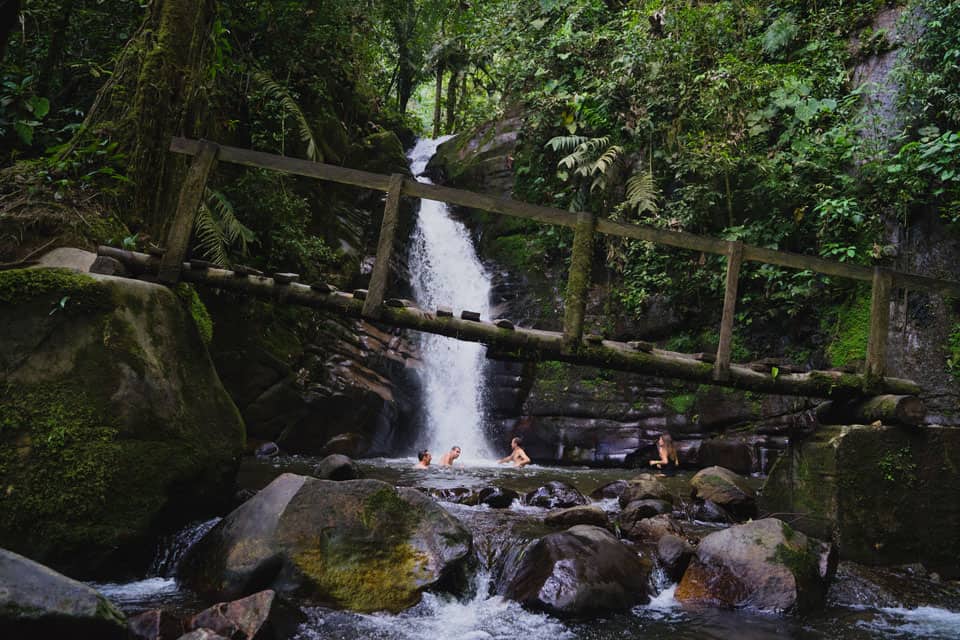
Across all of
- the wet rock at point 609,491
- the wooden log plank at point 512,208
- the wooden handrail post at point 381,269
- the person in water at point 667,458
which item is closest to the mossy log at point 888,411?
the wooden log plank at point 512,208

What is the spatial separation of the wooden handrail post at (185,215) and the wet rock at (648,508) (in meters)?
5.31

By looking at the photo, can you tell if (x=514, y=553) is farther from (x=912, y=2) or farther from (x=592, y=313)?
(x=912, y=2)

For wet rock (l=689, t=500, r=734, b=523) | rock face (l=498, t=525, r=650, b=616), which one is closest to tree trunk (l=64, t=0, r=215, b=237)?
rock face (l=498, t=525, r=650, b=616)

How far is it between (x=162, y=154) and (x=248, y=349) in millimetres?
4895

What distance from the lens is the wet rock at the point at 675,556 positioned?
534cm

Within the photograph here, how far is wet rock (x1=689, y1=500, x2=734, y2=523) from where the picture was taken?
7262 mm

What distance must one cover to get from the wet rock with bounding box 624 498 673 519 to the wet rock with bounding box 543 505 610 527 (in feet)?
2.48

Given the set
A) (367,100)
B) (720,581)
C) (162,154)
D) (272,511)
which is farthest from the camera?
(367,100)

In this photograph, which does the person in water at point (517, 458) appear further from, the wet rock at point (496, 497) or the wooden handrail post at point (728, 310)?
the wooden handrail post at point (728, 310)

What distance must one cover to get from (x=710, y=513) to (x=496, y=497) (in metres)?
2.52

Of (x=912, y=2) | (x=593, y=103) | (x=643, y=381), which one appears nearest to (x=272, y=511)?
(x=643, y=381)

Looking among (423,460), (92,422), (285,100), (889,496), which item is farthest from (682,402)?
(92,422)

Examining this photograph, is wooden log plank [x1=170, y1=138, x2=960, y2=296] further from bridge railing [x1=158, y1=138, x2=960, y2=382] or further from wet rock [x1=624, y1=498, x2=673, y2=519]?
wet rock [x1=624, y1=498, x2=673, y2=519]

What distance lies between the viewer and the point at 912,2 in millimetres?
10664
